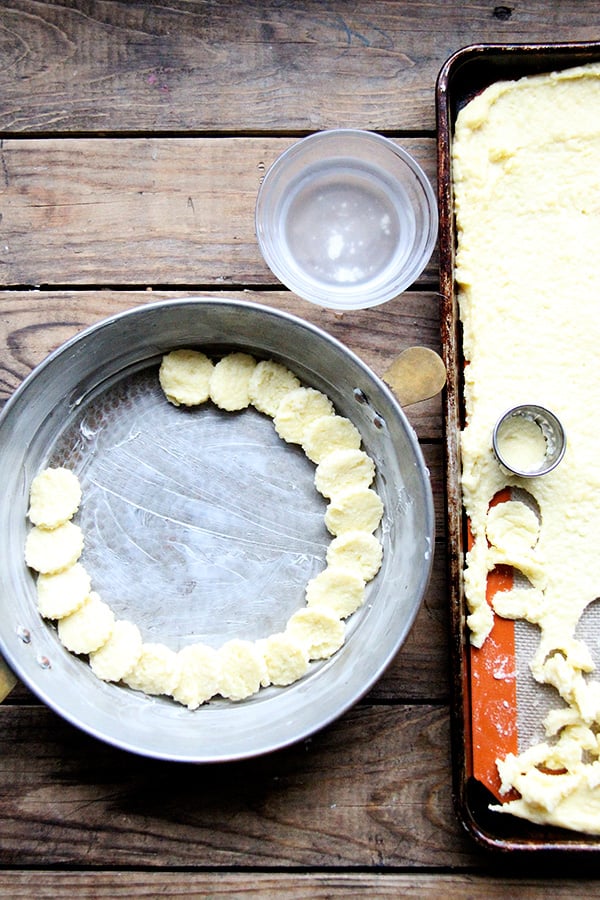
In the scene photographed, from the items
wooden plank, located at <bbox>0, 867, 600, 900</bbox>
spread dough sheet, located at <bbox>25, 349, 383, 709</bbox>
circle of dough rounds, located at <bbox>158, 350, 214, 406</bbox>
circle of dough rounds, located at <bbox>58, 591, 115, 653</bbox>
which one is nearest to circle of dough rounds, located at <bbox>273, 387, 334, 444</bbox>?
spread dough sheet, located at <bbox>25, 349, 383, 709</bbox>

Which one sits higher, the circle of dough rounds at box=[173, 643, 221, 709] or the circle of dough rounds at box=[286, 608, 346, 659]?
the circle of dough rounds at box=[286, 608, 346, 659]

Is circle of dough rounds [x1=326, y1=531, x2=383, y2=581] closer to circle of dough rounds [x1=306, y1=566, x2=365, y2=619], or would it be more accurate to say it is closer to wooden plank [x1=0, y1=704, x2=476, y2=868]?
circle of dough rounds [x1=306, y1=566, x2=365, y2=619]

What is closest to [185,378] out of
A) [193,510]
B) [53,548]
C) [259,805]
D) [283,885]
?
[193,510]

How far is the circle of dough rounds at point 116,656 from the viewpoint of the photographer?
3.52ft

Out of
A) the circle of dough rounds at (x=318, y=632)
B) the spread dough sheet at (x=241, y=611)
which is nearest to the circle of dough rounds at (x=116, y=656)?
the spread dough sheet at (x=241, y=611)

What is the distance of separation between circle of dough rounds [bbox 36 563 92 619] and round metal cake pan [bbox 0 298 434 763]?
0.02 m

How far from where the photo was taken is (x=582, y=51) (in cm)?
108

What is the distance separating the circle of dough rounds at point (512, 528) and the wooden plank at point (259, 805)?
251 millimetres

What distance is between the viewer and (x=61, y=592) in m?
1.08

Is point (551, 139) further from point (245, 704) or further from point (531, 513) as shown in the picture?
point (245, 704)

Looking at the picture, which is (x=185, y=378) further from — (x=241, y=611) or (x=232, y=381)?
(x=241, y=611)

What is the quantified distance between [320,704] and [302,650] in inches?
2.8

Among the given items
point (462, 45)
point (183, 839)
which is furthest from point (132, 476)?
point (462, 45)

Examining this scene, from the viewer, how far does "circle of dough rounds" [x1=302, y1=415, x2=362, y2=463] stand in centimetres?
111
